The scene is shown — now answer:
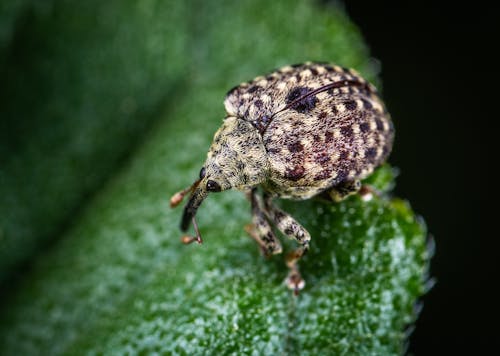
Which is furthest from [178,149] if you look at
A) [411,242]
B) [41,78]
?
[411,242]

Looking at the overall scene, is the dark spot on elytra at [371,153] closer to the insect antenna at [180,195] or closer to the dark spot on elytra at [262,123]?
the dark spot on elytra at [262,123]

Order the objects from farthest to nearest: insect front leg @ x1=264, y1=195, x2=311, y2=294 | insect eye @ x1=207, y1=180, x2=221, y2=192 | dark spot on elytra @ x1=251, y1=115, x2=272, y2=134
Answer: dark spot on elytra @ x1=251, y1=115, x2=272, y2=134 → insect eye @ x1=207, y1=180, x2=221, y2=192 → insect front leg @ x1=264, y1=195, x2=311, y2=294

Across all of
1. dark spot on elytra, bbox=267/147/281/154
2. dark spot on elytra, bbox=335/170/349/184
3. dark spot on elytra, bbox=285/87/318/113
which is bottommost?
dark spot on elytra, bbox=335/170/349/184

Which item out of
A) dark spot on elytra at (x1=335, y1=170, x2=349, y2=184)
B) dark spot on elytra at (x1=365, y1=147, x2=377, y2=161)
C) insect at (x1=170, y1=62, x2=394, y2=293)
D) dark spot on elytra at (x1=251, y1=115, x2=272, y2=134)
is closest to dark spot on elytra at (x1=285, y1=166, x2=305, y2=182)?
insect at (x1=170, y1=62, x2=394, y2=293)

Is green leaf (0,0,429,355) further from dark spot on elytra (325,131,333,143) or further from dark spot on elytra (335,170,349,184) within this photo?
dark spot on elytra (325,131,333,143)

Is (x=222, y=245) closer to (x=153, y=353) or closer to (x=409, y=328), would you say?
(x=153, y=353)

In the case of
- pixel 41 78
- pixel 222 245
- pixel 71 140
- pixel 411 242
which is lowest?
pixel 411 242

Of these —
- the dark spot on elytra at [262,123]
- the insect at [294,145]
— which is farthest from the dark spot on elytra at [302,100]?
the dark spot on elytra at [262,123]
